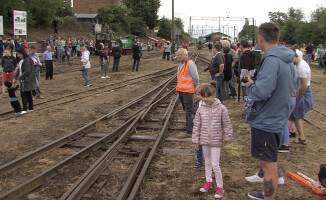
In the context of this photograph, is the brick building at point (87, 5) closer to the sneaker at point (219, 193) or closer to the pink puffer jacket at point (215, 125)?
the pink puffer jacket at point (215, 125)

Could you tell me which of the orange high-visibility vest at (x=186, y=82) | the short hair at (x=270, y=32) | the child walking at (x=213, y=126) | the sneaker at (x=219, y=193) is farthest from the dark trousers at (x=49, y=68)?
the short hair at (x=270, y=32)

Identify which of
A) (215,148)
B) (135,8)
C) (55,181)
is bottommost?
(55,181)

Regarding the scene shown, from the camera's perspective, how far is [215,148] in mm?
4367

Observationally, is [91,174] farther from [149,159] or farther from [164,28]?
[164,28]

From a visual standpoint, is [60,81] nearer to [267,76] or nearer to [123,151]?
[123,151]

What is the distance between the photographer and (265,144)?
348cm

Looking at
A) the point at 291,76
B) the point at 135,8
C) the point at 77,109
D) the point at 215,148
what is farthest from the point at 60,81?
the point at 135,8

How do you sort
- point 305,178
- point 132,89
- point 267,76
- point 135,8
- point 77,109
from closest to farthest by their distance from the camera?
point 267,76
point 305,178
point 77,109
point 132,89
point 135,8

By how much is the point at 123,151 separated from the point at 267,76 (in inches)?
142

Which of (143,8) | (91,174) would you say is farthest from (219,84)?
(143,8)

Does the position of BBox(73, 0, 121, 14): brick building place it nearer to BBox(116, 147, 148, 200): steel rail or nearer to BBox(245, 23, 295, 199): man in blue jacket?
BBox(116, 147, 148, 200): steel rail

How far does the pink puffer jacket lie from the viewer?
4.26m

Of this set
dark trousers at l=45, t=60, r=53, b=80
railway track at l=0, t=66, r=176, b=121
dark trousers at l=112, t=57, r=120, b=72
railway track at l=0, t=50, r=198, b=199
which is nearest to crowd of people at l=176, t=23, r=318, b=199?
railway track at l=0, t=50, r=198, b=199

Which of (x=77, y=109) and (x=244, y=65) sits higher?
(x=244, y=65)
